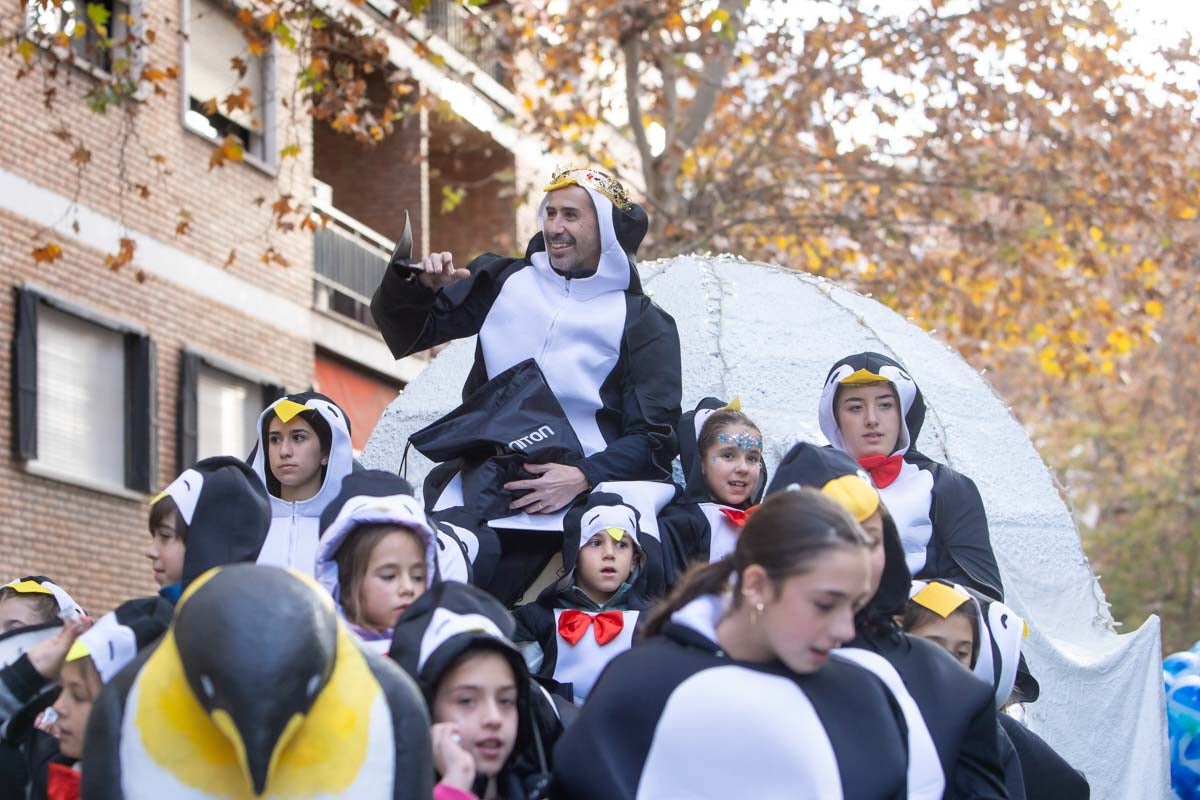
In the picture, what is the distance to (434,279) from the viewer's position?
6.99m

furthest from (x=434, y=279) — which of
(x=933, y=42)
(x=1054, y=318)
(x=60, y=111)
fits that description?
(x=1054, y=318)

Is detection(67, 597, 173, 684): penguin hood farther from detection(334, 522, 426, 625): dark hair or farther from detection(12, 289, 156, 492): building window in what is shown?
detection(12, 289, 156, 492): building window

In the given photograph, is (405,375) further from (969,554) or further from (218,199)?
(969,554)

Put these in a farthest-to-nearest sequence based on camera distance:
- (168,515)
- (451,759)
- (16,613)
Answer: (16,613), (168,515), (451,759)

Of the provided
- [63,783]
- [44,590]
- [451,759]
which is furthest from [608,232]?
[451,759]

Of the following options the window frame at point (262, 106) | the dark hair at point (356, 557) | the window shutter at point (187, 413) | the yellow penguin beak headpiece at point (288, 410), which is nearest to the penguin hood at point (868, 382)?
the yellow penguin beak headpiece at point (288, 410)

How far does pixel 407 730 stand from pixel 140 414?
580 inches

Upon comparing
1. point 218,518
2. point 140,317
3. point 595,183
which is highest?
point 140,317

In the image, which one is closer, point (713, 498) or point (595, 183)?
point (595, 183)

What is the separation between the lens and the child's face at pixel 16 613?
636cm

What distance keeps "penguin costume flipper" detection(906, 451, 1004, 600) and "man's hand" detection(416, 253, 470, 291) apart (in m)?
1.79

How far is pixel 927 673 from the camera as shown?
439cm

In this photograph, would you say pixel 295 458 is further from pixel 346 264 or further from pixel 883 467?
pixel 346 264

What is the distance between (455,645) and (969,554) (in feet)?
8.84
